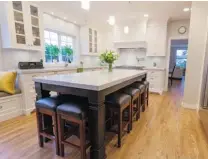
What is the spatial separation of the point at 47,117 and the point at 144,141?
1.45 m

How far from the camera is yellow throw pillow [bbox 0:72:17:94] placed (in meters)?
2.64

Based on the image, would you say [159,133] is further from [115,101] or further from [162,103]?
[162,103]

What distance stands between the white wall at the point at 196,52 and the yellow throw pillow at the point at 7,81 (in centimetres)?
385

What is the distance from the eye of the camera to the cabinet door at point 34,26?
3207 millimetres

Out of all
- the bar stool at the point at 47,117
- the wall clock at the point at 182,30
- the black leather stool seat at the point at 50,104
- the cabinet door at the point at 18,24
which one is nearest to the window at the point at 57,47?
the cabinet door at the point at 18,24

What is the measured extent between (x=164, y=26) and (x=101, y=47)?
2717 mm

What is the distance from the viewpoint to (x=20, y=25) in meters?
3.01

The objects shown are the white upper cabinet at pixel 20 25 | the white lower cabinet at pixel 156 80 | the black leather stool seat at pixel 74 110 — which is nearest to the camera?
the black leather stool seat at pixel 74 110

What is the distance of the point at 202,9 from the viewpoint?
10.3 ft

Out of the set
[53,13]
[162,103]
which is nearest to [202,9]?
[162,103]

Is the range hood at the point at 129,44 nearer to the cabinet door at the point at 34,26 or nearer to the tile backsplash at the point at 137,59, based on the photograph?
the tile backsplash at the point at 137,59

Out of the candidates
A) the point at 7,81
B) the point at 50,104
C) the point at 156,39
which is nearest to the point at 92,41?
the point at 156,39

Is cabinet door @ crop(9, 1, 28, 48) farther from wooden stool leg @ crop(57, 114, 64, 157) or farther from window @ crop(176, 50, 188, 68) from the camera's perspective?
window @ crop(176, 50, 188, 68)

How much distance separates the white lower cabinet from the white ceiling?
1831mm
